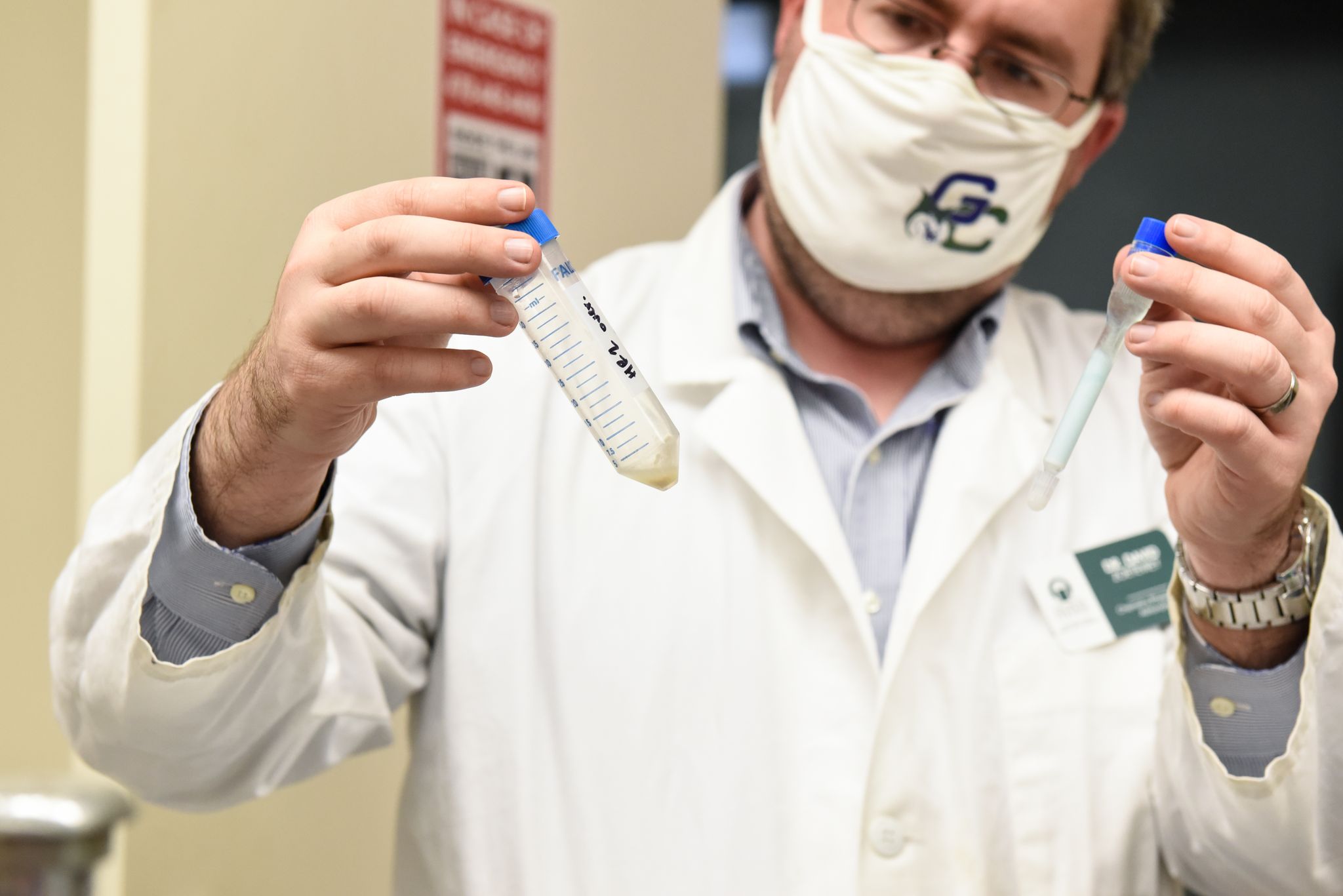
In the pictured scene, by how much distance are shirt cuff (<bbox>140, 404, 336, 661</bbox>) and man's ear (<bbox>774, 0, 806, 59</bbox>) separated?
887 millimetres

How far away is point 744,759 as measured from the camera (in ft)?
4.40

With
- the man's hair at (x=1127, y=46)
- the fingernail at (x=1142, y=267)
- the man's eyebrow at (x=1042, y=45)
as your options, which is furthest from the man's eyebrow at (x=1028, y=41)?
the fingernail at (x=1142, y=267)

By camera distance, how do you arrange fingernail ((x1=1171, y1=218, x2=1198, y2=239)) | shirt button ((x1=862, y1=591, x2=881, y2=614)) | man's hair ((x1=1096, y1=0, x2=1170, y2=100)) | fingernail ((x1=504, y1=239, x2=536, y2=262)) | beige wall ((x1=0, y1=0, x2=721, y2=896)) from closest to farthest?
fingernail ((x1=504, y1=239, x2=536, y2=262)) → fingernail ((x1=1171, y1=218, x2=1198, y2=239)) → beige wall ((x1=0, y1=0, x2=721, y2=896)) → shirt button ((x1=862, y1=591, x2=881, y2=614)) → man's hair ((x1=1096, y1=0, x2=1170, y2=100))

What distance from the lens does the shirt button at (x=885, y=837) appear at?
131 cm

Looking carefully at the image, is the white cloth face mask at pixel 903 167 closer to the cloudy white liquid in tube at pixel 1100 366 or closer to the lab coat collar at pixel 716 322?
the lab coat collar at pixel 716 322

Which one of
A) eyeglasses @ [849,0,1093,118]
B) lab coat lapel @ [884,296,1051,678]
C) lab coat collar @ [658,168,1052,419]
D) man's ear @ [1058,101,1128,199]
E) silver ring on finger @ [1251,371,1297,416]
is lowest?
lab coat lapel @ [884,296,1051,678]

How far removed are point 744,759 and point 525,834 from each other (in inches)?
9.8

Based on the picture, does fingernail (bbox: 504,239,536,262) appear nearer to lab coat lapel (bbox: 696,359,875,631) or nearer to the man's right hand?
the man's right hand

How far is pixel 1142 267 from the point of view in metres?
0.97

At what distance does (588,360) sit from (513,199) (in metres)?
0.13

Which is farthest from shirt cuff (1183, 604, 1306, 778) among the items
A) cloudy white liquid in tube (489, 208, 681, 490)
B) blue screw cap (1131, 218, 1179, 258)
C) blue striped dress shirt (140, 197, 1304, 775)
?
cloudy white liquid in tube (489, 208, 681, 490)

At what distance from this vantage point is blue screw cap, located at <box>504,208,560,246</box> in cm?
91

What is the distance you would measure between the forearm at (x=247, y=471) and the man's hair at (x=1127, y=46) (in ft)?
3.73

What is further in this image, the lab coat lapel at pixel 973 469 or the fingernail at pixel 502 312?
the lab coat lapel at pixel 973 469
